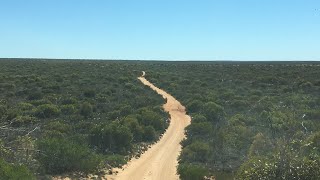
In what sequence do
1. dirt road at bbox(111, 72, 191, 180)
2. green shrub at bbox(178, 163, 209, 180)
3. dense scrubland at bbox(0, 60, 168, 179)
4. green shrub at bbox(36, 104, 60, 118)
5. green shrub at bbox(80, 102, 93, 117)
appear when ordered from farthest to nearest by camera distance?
green shrub at bbox(80, 102, 93, 117)
green shrub at bbox(36, 104, 60, 118)
dirt road at bbox(111, 72, 191, 180)
green shrub at bbox(178, 163, 209, 180)
dense scrubland at bbox(0, 60, 168, 179)

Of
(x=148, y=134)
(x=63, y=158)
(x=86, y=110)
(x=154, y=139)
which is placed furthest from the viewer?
(x=86, y=110)

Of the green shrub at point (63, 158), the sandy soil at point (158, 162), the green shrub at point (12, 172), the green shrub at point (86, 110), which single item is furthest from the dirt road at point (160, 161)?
the green shrub at point (86, 110)

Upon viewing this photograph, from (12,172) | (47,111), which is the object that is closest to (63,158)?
(12,172)

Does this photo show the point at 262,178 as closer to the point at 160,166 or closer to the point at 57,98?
the point at 160,166

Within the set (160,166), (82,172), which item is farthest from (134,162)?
(82,172)

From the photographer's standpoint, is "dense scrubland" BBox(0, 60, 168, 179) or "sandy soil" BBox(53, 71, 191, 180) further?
"sandy soil" BBox(53, 71, 191, 180)

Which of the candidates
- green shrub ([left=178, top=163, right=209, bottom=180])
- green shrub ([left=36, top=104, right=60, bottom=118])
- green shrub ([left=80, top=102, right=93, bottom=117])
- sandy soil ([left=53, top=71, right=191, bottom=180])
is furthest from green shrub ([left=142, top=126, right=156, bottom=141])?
green shrub ([left=36, top=104, right=60, bottom=118])

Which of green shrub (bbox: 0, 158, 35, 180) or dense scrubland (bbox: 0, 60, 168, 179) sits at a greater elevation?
green shrub (bbox: 0, 158, 35, 180)

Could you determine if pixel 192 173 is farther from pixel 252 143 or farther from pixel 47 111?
pixel 47 111

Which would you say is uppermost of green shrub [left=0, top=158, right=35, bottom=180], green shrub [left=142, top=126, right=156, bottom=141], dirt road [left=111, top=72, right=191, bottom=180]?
green shrub [left=0, top=158, right=35, bottom=180]

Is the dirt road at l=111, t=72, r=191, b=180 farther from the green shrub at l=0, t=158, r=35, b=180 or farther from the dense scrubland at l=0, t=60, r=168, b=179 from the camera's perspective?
the green shrub at l=0, t=158, r=35, b=180

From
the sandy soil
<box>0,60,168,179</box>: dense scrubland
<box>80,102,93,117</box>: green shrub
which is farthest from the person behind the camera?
<box>80,102,93,117</box>: green shrub
